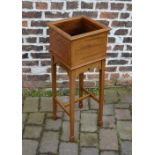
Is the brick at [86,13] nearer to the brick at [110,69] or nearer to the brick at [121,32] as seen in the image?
the brick at [121,32]

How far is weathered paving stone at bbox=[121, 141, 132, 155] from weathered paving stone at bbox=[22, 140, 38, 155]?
75cm

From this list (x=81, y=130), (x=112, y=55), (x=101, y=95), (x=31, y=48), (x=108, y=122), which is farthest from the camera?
(x=112, y=55)

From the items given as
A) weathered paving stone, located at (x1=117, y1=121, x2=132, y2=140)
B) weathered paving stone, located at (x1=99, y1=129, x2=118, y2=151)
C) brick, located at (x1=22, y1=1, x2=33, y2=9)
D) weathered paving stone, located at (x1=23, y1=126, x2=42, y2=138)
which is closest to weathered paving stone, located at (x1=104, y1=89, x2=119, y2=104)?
weathered paving stone, located at (x1=117, y1=121, x2=132, y2=140)

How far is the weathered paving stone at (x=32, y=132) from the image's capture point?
290cm

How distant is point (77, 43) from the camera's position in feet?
7.87

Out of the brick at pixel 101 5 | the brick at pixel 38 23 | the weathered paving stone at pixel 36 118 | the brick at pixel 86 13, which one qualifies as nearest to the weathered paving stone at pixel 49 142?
the weathered paving stone at pixel 36 118

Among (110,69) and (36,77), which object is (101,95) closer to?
(110,69)

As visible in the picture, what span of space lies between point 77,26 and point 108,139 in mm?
1030

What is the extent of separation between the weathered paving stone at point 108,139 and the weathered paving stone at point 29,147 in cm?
57

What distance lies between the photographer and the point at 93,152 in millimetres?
2738

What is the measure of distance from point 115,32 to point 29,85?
1.08 meters

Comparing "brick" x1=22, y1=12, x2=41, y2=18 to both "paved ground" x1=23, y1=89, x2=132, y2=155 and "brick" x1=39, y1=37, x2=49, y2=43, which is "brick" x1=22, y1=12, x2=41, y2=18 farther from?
"paved ground" x1=23, y1=89, x2=132, y2=155

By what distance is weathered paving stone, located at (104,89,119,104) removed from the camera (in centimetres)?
337

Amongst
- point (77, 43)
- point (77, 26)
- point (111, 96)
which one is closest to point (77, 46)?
point (77, 43)
